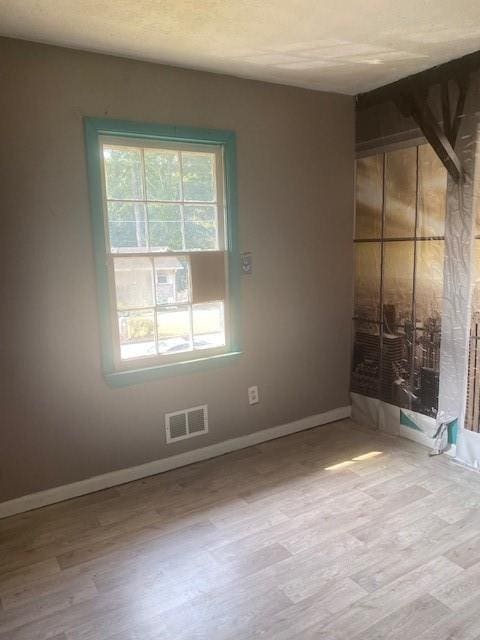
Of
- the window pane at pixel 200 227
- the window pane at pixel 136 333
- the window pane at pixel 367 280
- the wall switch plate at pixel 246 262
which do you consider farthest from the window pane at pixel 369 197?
the window pane at pixel 136 333

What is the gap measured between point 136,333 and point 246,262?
2.98 feet

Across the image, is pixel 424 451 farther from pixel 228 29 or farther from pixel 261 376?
pixel 228 29

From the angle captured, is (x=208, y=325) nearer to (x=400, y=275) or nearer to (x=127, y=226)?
(x=127, y=226)

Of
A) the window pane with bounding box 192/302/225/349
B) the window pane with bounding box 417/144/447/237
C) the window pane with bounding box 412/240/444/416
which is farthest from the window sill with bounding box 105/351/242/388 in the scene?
the window pane with bounding box 417/144/447/237

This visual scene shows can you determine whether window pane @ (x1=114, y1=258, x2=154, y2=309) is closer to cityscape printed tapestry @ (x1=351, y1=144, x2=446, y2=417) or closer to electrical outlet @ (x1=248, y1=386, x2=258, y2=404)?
electrical outlet @ (x1=248, y1=386, x2=258, y2=404)

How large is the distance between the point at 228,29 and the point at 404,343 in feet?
7.61

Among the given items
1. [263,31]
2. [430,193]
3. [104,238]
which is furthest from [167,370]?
[430,193]

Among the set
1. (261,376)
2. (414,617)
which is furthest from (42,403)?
(414,617)

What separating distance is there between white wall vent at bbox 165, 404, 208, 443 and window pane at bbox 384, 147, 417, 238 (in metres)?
1.88

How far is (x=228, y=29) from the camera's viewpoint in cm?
229

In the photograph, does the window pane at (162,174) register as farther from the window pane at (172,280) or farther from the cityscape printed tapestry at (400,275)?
the cityscape printed tapestry at (400,275)

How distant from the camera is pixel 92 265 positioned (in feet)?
8.66

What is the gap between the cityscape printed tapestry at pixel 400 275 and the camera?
3.07 meters

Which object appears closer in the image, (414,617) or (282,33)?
(414,617)
